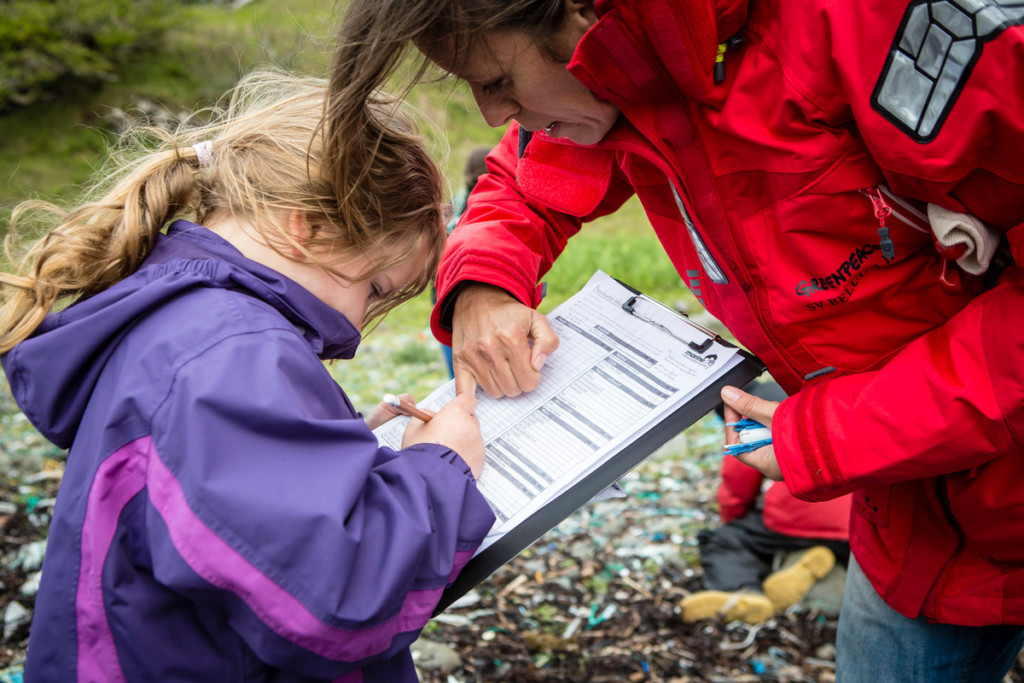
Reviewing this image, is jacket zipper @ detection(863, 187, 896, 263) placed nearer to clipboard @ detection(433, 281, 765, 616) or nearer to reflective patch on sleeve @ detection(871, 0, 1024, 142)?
reflective patch on sleeve @ detection(871, 0, 1024, 142)

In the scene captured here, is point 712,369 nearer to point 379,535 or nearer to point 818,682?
point 379,535

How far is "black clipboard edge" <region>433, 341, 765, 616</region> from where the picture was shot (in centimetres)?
153

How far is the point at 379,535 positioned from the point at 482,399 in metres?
0.72

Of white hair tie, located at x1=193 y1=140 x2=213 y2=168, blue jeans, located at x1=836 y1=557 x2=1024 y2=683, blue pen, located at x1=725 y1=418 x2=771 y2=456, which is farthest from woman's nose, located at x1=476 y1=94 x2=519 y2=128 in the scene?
blue jeans, located at x1=836 y1=557 x2=1024 y2=683

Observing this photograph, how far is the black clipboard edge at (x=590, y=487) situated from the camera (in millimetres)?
1533

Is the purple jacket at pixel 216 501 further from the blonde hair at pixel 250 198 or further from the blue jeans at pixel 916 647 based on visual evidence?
the blue jeans at pixel 916 647

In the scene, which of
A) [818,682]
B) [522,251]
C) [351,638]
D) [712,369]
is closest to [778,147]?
[712,369]

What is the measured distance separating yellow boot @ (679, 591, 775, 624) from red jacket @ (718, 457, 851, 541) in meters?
0.37

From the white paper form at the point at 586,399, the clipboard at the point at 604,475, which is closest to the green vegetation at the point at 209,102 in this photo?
the white paper form at the point at 586,399

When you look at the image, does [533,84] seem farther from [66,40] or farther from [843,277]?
[66,40]

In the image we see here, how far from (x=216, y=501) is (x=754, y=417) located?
1.12 metres

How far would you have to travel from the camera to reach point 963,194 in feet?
4.23

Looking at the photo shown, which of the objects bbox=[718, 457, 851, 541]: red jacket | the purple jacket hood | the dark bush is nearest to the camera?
the purple jacket hood

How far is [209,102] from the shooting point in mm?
10633
